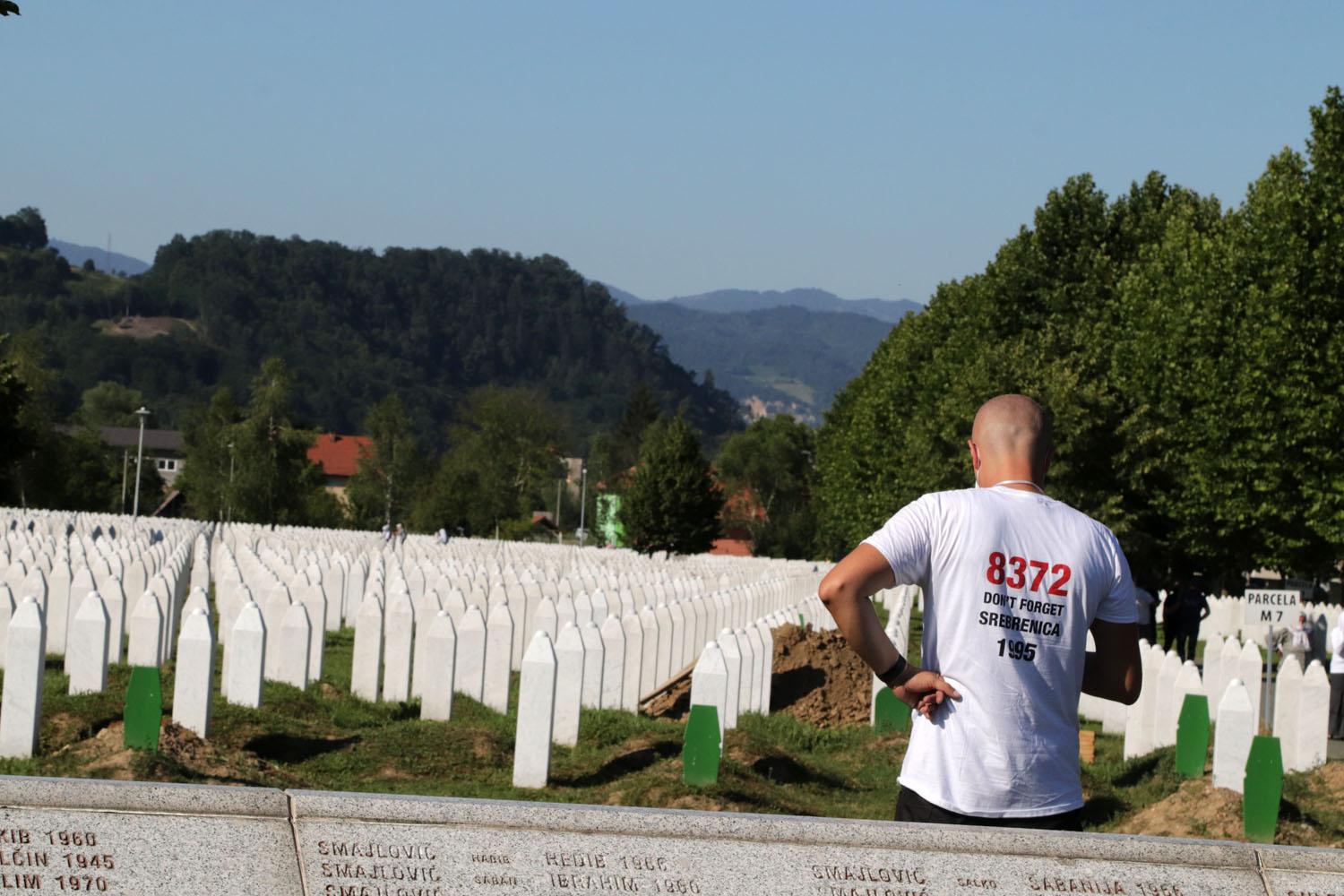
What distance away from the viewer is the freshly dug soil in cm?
1479

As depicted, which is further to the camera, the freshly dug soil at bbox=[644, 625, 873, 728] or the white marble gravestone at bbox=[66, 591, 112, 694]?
the freshly dug soil at bbox=[644, 625, 873, 728]

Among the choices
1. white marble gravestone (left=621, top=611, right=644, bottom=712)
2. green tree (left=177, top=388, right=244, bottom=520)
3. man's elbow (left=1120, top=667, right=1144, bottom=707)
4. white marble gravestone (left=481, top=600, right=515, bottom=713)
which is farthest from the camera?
green tree (left=177, top=388, right=244, bottom=520)

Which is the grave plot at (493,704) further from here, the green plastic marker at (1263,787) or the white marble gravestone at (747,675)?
the green plastic marker at (1263,787)

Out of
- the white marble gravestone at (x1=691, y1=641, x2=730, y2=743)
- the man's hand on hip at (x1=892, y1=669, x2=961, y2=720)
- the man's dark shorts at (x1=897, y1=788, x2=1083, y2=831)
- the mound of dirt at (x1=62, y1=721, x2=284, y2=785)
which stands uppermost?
the man's hand on hip at (x1=892, y1=669, x2=961, y2=720)

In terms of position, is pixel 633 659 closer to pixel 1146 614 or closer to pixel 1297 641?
pixel 1297 641

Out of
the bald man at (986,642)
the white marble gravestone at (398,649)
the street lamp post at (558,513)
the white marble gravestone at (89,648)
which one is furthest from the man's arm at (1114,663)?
the street lamp post at (558,513)

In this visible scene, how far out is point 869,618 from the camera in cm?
427

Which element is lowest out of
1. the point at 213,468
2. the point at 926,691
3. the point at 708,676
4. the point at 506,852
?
the point at 708,676

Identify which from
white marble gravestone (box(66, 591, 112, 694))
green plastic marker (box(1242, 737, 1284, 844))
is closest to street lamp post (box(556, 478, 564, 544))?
white marble gravestone (box(66, 591, 112, 694))

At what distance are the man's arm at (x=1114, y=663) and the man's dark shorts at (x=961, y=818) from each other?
1.22ft

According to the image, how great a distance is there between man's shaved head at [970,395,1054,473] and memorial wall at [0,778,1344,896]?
1010 mm

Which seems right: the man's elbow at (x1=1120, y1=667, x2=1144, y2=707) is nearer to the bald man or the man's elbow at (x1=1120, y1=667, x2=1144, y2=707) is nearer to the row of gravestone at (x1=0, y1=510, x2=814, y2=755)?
the bald man

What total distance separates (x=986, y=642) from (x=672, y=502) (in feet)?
206

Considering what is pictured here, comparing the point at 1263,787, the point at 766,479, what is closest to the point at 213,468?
the point at 766,479
